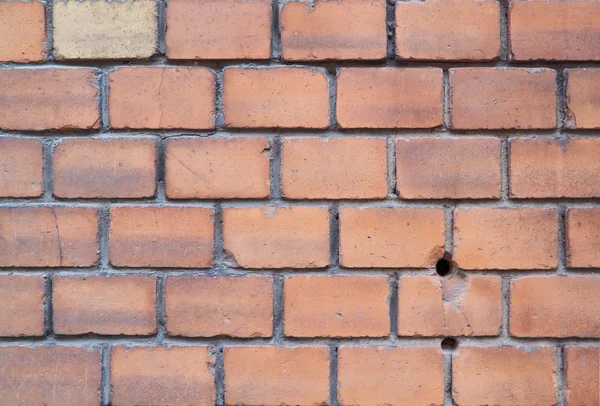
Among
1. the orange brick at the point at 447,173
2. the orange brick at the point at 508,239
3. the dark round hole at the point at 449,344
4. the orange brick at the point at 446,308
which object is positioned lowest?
the dark round hole at the point at 449,344

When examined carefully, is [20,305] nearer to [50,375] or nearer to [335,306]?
[50,375]

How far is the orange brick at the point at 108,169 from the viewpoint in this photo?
34.3 inches

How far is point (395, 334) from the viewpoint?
34.2 inches

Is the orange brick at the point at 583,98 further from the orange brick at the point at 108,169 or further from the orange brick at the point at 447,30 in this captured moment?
the orange brick at the point at 108,169

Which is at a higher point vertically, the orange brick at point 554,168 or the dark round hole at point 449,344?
the orange brick at point 554,168

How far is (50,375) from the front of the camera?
2.86 feet

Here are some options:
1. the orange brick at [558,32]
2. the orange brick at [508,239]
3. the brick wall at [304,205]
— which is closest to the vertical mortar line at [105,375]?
the brick wall at [304,205]

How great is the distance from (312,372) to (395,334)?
16cm

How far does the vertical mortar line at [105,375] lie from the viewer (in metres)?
0.87

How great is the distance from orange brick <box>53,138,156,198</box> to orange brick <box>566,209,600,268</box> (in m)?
0.76

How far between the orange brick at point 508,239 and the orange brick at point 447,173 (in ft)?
0.16

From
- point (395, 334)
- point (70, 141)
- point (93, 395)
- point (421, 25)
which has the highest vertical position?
point (421, 25)

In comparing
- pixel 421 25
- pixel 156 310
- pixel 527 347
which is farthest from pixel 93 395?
pixel 421 25

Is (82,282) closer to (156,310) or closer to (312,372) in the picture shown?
(156,310)
